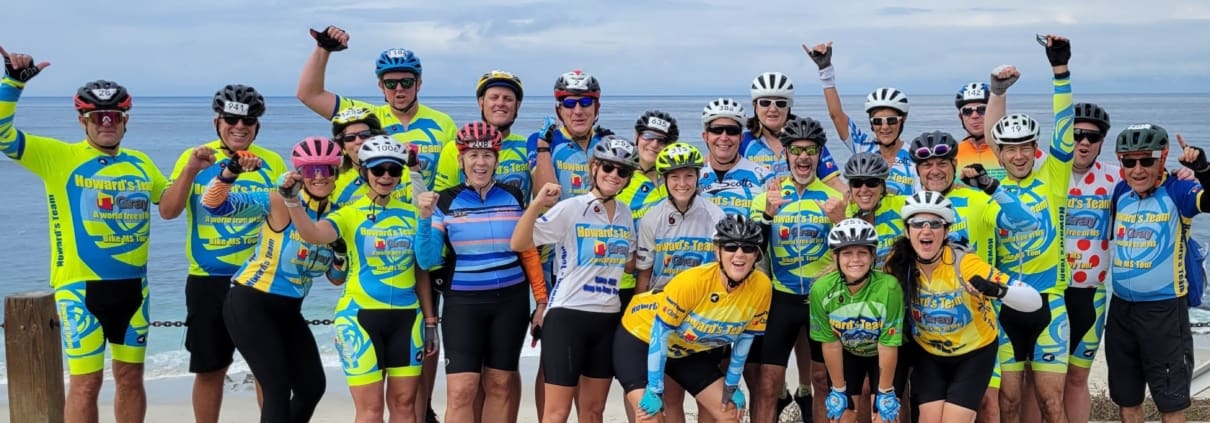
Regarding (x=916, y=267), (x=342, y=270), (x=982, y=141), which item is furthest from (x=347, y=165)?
(x=982, y=141)

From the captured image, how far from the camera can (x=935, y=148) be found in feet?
26.4

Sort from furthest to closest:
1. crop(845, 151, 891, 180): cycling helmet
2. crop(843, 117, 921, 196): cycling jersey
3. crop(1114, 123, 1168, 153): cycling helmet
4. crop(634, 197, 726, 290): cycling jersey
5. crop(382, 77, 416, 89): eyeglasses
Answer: crop(382, 77, 416, 89): eyeglasses
crop(843, 117, 921, 196): cycling jersey
crop(1114, 123, 1168, 153): cycling helmet
crop(634, 197, 726, 290): cycling jersey
crop(845, 151, 891, 180): cycling helmet

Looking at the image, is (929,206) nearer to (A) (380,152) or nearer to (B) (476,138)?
(B) (476,138)

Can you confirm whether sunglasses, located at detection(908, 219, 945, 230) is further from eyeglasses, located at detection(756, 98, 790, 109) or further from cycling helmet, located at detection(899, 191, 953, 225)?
eyeglasses, located at detection(756, 98, 790, 109)

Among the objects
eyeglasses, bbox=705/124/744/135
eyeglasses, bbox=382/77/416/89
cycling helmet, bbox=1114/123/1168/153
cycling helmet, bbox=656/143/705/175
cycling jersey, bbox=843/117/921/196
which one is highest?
eyeglasses, bbox=382/77/416/89

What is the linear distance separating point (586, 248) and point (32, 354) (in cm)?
398

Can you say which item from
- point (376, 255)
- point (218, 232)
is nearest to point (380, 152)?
point (376, 255)

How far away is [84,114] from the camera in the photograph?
8.10 m

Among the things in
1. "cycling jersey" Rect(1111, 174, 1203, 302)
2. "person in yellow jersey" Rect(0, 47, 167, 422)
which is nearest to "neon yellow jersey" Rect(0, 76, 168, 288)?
"person in yellow jersey" Rect(0, 47, 167, 422)

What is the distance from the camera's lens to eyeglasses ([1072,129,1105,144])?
28.4 feet

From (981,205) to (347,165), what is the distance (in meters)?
4.48

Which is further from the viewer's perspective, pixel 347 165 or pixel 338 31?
pixel 338 31

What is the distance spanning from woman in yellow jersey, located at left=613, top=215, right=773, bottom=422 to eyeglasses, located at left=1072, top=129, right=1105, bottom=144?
9.29 ft

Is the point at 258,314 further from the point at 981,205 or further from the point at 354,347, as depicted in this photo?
the point at 981,205
